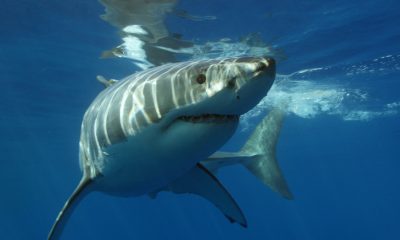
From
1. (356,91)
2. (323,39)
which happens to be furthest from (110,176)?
(356,91)

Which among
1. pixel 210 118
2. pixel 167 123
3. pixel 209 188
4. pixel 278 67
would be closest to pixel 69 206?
pixel 209 188

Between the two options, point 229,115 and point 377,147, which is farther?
point 377,147

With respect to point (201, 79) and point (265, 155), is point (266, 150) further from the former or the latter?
point (201, 79)

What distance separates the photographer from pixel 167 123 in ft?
10.7

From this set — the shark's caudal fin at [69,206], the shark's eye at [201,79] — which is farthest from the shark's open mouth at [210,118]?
the shark's caudal fin at [69,206]

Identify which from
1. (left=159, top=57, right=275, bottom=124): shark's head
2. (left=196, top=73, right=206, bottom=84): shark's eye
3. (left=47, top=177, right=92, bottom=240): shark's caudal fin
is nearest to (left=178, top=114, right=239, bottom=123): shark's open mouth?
(left=159, top=57, right=275, bottom=124): shark's head

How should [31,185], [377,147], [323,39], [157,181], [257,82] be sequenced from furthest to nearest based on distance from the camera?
[31,185] < [377,147] < [323,39] < [157,181] < [257,82]

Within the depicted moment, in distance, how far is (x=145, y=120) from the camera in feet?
11.2

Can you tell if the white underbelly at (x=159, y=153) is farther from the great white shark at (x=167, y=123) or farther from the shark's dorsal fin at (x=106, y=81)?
the shark's dorsal fin at (x=106, y=81)

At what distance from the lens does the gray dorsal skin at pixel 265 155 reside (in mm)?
8727

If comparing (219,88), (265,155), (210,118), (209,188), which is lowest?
(265,155)

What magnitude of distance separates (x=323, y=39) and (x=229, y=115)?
13.4 metres

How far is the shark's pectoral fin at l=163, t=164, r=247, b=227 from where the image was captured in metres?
5.37

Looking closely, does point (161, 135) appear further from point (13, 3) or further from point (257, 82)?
point (13, 3)
